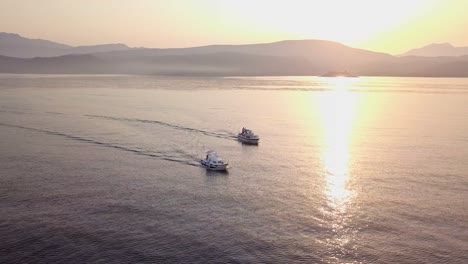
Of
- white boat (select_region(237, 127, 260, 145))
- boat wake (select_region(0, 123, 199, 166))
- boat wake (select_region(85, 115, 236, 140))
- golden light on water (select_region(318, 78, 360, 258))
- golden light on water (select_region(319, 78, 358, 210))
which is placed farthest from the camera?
boat wake (select_region(85, 115, 236, 140))

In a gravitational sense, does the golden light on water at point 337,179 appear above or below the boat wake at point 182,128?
below

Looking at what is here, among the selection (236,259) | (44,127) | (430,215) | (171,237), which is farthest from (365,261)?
(44,127)

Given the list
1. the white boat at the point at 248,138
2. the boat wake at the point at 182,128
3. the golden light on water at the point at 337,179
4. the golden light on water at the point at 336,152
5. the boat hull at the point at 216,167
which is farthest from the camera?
the boat wake at the point at 182,128

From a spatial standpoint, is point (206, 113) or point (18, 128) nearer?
point (18, 128)

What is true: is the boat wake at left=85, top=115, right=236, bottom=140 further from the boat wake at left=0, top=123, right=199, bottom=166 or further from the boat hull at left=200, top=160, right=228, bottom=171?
the boat hull at left=200, top=160, right=228, bottom=171

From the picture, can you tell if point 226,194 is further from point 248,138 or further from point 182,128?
point 182,128

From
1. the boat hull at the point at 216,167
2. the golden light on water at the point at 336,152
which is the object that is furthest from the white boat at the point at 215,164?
the golden light on water at the point at 336,152

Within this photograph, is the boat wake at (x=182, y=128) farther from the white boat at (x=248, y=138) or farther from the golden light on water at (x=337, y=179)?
the golden light on water at (x=337, y=179)

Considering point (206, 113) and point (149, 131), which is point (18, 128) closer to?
point (149, 131)

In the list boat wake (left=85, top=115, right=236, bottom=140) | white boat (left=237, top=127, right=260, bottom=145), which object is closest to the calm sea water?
boat wake (left=85, top=115, right=236, bottom=140)
